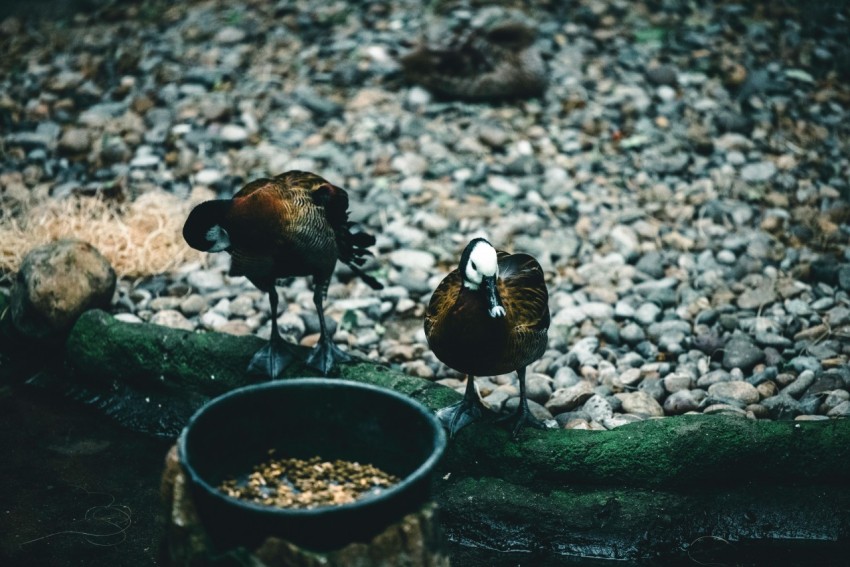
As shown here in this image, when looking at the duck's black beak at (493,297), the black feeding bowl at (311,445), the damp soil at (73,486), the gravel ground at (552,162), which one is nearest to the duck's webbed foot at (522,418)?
the gravel ground at (552,162)

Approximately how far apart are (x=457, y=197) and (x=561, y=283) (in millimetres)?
1181

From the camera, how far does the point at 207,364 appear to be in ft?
14.4

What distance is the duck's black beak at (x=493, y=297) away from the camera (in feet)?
11.9

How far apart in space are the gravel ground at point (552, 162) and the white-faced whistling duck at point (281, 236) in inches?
29.8

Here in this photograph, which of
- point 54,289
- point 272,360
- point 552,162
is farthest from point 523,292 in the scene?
point 552,162

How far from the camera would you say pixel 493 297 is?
12.0 feet

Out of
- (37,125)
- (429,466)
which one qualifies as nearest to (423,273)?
(429,466)

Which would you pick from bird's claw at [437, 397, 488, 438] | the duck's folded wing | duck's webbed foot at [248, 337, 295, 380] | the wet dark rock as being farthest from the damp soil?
the wet dark rock

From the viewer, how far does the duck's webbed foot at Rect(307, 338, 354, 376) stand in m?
4.32

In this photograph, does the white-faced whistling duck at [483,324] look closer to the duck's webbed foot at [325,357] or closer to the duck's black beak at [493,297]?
the duck's black beak at [493,297]

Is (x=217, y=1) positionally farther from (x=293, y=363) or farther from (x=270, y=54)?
(x=293, y=363)

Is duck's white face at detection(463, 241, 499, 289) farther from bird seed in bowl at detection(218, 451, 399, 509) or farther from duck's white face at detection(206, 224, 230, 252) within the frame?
duck's white face at detection(206, 224, 230, 252)

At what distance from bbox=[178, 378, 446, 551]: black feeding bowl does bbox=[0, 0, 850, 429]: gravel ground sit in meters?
1.48

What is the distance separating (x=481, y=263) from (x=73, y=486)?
2088 mm
